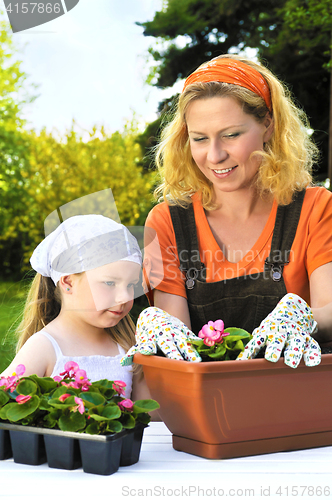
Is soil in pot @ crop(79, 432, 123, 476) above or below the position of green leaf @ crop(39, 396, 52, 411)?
below

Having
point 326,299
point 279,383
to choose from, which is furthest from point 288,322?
point 326,299

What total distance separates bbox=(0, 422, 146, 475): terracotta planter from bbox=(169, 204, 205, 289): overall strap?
727 mm

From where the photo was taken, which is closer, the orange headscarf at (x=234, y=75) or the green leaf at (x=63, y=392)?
the green leaf at (x=63, y=392)

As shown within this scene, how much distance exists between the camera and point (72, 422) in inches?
33.6

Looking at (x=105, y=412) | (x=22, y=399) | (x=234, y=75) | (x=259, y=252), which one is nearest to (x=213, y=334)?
(x=105, y=412)

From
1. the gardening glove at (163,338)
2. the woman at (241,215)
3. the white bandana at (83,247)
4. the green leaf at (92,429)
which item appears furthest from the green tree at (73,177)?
the green leaf at (92,429)

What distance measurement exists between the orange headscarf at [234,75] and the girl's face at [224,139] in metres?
0.08

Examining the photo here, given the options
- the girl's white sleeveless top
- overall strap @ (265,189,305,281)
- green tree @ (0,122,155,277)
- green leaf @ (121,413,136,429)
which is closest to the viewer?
green leaf @ (121,413,136,429)

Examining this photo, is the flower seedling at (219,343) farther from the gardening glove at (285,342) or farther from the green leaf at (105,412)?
the green leaf at (105,412)

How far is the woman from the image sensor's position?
1498mm

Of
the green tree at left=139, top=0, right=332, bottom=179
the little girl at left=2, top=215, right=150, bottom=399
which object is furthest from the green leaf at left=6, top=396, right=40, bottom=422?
the green tree at left=139, top=0, right=332, bottom=179

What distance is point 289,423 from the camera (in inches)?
37.4

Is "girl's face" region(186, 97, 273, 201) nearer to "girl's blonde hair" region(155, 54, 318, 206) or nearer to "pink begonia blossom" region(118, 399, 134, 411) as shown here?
"girl's blonde hair" region(155, 54, 318, 206)

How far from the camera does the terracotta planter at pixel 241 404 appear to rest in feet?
2.86
